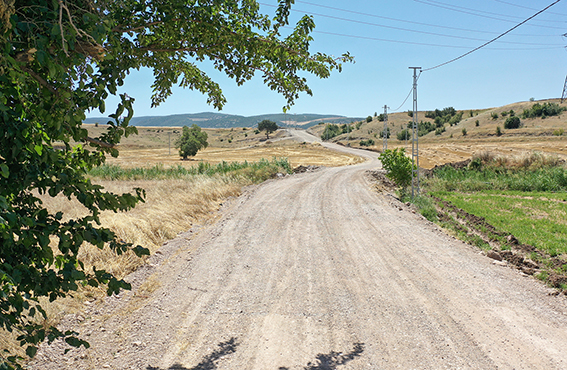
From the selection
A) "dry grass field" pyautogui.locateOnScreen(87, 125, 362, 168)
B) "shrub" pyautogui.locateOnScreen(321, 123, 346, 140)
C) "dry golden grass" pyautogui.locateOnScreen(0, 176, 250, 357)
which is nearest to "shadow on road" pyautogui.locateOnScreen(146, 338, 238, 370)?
"dry golden grass" pyautogui.locateOnScreen(0, 176, 250, 357)

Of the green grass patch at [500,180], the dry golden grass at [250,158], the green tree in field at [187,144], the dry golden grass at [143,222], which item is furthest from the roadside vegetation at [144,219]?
the green tree in field at [187,144]

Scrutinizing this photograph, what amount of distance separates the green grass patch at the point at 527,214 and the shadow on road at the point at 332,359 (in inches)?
295

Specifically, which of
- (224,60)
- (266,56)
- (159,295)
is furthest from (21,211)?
(159,295)

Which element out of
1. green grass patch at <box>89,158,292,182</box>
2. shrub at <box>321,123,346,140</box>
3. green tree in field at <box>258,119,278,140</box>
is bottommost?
green grass patch at <box>89,158,292,182</box>

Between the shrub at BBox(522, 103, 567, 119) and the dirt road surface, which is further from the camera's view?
the shrub at BBox(522, 103, 567, 119)

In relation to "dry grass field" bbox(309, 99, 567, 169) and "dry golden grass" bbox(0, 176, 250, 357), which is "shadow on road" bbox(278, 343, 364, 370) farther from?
"dry grass field" bbox(309, 99, 567, 169)

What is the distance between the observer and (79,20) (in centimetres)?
274

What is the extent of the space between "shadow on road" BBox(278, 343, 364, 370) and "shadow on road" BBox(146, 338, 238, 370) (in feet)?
2.63

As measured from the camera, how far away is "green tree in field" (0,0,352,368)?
7.15ft

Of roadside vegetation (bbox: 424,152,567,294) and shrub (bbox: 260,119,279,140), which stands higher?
shrub (bbox: 260,119,279,140)

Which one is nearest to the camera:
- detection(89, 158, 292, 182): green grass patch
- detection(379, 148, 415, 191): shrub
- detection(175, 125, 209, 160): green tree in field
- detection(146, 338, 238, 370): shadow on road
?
detection(146, 338, 238, 370): shadow on road

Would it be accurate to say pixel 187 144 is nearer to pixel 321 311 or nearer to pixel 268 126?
pixel 321 311

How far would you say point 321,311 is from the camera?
19.7 feet

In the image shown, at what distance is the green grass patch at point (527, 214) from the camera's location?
10.8 meters
